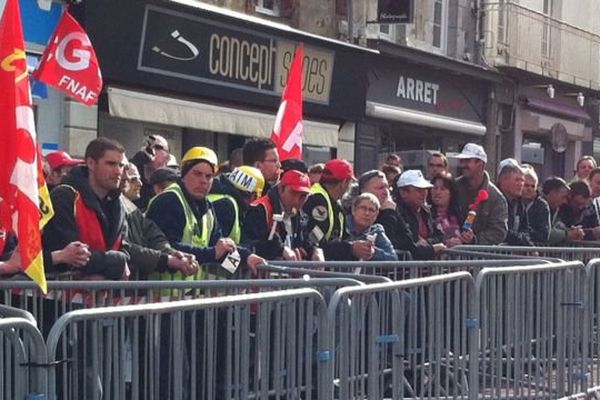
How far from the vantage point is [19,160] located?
602 centimetres

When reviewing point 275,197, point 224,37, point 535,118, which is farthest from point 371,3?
point 275,197

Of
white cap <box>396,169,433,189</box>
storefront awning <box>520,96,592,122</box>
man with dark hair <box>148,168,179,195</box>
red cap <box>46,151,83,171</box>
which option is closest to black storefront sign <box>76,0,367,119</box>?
white cap <box>396,169,433,189</box>

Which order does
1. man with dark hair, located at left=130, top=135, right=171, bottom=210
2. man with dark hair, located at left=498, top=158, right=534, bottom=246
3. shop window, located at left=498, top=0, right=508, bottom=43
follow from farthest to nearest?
shop window, located at left=498, top=0, right=508, bottom=43
man with dark hair, located at left=498, top=158, right=534, bottom=246
man with dark hair, located at left=130, top=135, right=171, bottom=210

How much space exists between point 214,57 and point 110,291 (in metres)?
11.1

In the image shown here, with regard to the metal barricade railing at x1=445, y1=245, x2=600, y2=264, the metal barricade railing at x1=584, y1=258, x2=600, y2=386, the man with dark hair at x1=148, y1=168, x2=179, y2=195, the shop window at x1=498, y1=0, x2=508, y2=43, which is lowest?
the metal barricade railing at x1=584, y1=258, x2=600, y2=386

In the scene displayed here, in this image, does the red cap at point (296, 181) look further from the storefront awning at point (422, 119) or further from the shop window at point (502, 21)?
the shop window at point (502, 21)

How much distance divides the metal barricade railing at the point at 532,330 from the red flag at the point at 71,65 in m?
3.66

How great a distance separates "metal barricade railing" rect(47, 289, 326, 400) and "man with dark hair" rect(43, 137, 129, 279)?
1102 millimetres

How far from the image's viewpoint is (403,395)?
7180mm

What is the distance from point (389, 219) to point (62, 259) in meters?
3.65

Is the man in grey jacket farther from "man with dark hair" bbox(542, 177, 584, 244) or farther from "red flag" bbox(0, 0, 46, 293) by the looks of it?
"red flag" bbox(0, 0, 46, 293)

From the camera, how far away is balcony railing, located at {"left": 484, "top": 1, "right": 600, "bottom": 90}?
2544 centimetres

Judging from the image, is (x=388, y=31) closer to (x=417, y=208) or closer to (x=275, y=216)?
(x=417, y=208)

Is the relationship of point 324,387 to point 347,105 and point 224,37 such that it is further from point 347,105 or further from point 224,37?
point 347,105
